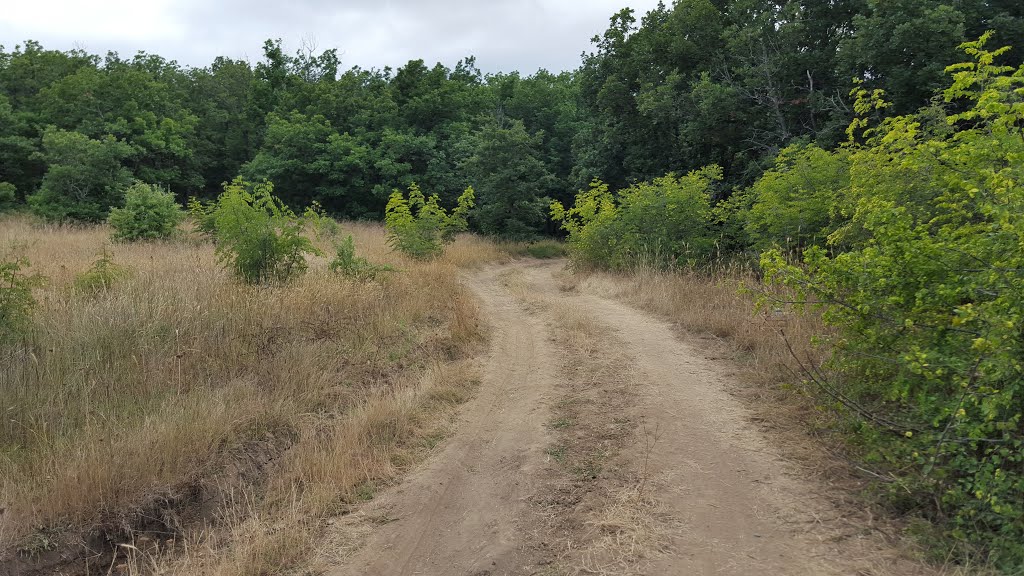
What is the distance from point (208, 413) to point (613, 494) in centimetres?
383

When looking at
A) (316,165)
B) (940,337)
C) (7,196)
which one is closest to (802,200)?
(940,337)

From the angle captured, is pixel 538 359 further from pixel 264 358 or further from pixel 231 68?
pixel 231 68

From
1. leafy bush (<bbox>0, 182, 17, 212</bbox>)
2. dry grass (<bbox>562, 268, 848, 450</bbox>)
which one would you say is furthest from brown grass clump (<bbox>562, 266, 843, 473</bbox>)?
leafy bush (<bbox>0, 182, 17, 212</bbox>)

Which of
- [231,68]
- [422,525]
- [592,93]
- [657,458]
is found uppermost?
[231,68]

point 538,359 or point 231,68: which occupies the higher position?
point 231,68

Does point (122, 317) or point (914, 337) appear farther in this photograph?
point (122, 317)

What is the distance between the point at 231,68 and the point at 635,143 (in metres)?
35.5

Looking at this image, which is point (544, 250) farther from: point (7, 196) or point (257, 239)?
point (7, 196)

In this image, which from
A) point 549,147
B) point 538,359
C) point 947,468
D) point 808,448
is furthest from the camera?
point 549,147

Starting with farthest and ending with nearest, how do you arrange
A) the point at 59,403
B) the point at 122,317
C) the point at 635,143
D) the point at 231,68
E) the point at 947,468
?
the point at 231,68 → the point at 635,143 → the point at 122,317 → the point at 59,403 → the point at 947,468

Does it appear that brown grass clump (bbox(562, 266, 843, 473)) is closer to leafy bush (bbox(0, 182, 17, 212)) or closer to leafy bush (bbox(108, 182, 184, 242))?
leafy bush (bbox(108, 182, 184, 242))

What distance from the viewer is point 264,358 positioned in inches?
258

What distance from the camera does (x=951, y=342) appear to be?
3.32 m

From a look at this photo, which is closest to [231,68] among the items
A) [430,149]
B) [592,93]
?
[430,149]
